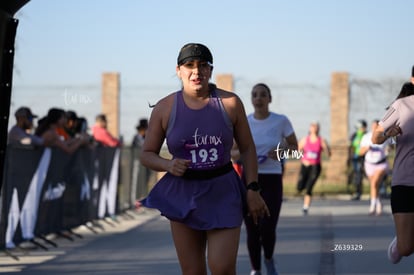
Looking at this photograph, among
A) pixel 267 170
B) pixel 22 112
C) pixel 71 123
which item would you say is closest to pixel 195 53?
pixel 267 170

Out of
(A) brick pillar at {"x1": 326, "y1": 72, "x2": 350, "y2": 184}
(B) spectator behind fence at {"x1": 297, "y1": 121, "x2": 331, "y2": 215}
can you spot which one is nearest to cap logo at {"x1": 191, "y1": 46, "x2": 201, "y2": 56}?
(B) spectator behind fence at {"x1": 297, "y1": 121, "x2": 331, "y2": 215}

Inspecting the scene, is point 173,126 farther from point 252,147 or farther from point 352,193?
point 352,193

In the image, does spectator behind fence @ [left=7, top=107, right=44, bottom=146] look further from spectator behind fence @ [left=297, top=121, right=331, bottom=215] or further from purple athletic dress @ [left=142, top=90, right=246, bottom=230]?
spectator behind fence @ [left=297, top=121, right=331, bottom=215]

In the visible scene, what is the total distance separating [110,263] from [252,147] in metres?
5.77

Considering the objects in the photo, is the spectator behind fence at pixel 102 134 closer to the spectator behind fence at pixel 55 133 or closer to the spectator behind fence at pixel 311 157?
the spectator behind fence at pixel 311 157

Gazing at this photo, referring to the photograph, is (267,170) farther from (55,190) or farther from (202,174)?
(55,190)

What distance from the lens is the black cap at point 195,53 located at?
7.18m

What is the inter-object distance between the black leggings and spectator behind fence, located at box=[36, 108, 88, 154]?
4.12 metres

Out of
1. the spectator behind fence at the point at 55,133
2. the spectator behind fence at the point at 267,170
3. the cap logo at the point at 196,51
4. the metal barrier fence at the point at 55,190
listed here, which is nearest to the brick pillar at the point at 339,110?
the metal barrier fence at the point at 55,190

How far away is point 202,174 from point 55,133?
25.1ft

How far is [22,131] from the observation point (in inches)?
570

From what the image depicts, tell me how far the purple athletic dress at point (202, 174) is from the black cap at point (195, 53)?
26 centimetres

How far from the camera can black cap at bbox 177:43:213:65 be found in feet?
23.6

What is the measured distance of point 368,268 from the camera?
12.3m
